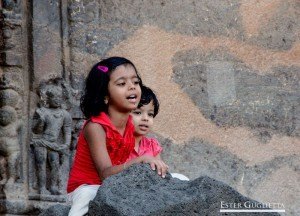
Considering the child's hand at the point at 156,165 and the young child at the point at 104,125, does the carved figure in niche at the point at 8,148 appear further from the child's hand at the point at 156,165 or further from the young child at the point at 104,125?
the child's hand at the point at 156,165

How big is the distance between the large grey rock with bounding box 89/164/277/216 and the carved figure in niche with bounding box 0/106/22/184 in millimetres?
1985

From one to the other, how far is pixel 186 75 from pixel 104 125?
2.29m

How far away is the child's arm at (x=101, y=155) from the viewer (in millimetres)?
4324

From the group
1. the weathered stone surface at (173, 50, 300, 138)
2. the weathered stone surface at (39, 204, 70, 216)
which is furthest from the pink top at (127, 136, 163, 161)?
the weathered stone surface at (173, 50, 300, 138)

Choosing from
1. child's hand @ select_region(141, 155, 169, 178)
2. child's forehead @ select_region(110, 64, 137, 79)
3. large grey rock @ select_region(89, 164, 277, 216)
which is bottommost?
large grey rock @ select_region(89, 164, 277, 216)

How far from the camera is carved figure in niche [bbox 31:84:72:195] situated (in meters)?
6.20

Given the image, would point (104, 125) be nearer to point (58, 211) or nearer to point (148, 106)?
point (58, 211)

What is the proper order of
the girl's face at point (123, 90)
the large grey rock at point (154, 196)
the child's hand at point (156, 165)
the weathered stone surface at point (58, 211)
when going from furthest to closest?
the girl's face at point (123, 90) < the weathered stone surface at point (58, 211) < the child's hand at point (156, 165) < the large grey rock at point (154, 196)

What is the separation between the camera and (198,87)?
6895 mm

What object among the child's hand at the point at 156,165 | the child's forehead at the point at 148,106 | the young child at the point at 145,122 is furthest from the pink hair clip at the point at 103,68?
the child's forehead at the point at 148,106

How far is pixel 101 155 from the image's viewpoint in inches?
179

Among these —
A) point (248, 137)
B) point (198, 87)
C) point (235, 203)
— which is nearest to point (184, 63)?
point (198, 87)

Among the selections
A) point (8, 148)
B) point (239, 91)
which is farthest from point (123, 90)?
point (239, 91)

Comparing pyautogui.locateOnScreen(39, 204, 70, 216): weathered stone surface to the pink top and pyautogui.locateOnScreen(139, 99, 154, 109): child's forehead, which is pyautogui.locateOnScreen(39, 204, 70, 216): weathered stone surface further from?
pyautogui.locateOnScreen(139, 99, 154, 109): child's forehead
